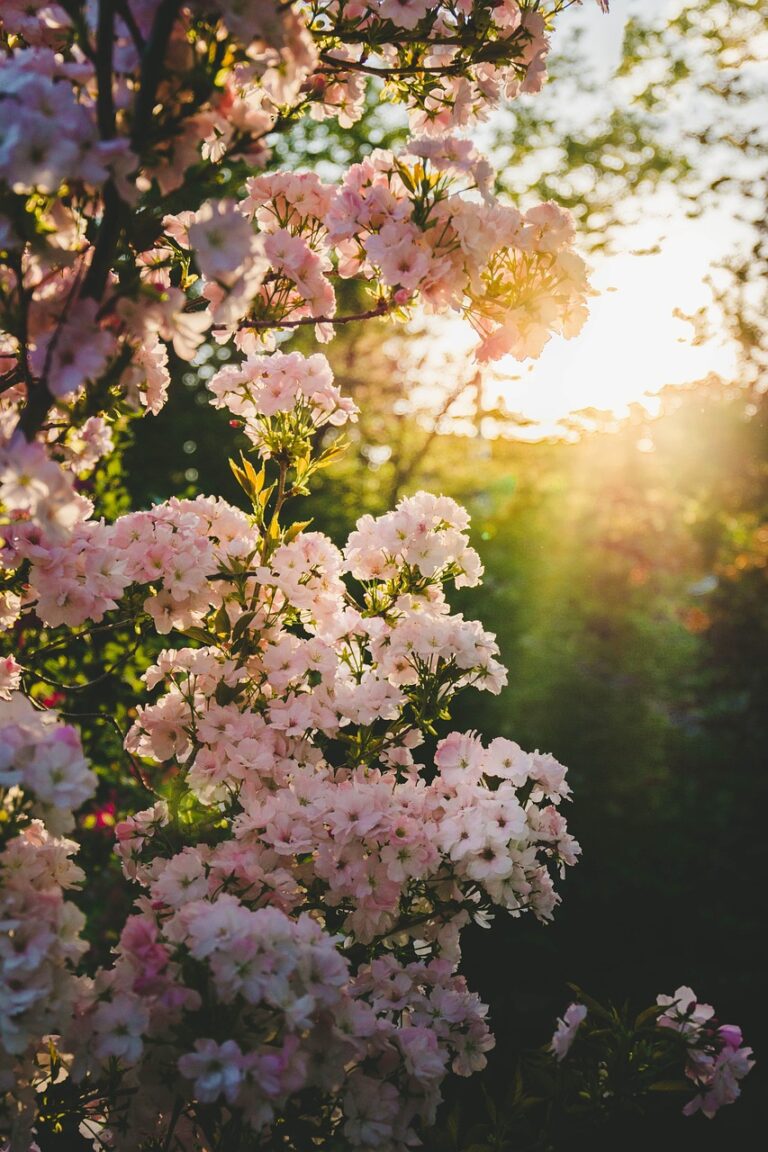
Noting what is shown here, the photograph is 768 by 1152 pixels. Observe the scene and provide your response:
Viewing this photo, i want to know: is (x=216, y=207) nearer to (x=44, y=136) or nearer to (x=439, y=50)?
(x=44, y=136)

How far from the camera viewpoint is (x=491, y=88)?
2.09m

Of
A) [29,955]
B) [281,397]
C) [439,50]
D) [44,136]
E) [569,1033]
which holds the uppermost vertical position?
[439,50]

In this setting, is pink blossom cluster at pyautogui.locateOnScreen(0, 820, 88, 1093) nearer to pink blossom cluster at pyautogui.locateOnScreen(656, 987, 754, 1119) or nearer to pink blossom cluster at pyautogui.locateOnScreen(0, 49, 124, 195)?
pink blossom cluster at pyautogui.locateOnScreen(0, 49, 124, 195)

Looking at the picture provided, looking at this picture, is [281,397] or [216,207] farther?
[281,397]

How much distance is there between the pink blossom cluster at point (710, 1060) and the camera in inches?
79.3

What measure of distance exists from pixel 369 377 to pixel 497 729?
4.98 meters

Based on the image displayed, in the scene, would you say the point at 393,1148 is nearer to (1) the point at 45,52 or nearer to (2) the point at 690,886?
(1) the point at 45,52

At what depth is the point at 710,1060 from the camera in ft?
6.63

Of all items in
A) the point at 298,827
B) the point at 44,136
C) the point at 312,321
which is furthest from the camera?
the point at 312,321

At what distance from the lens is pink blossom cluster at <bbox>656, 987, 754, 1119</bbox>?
2.01 meters

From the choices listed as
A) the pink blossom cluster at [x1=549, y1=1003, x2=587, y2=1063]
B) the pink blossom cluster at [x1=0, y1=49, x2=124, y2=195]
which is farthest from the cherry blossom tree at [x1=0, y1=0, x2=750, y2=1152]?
the pink blossom cluster at [x1=549, y1=1003, x2=587, y2=1063]

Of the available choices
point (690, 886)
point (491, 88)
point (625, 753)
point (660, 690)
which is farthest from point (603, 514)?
point (491, 88)

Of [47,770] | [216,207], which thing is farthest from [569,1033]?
[216,207]

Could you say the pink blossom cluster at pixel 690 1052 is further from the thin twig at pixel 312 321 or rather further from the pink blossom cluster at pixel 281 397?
the thin twig at pixel 312 321
